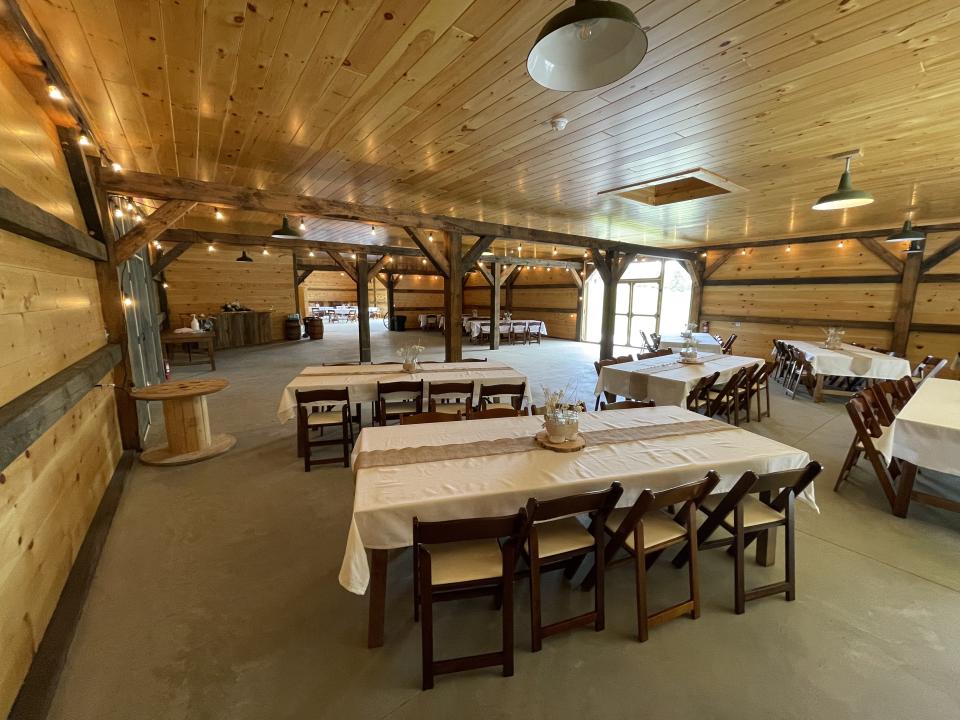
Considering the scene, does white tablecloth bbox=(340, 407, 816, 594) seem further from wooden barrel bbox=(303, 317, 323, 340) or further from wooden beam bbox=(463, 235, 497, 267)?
wooden barrel bbox=(303, 317, 323, 340)

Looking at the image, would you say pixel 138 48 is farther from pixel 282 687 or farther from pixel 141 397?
pixel 282 687

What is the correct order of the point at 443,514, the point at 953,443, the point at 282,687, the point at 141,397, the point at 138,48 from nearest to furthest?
1. the point at 282,687
2. the point at 443,514
3. the point at 138,48
4. the point at 953,443
5. the point at 141,397

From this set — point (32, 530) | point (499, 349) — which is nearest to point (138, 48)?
point (32, 530)

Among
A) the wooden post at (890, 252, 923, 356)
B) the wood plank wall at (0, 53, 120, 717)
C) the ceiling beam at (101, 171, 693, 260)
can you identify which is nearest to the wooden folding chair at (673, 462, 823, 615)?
the wood plank wall at (0, 53, 120, 717)

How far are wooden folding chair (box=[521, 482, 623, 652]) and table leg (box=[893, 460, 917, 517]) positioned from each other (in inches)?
97.6

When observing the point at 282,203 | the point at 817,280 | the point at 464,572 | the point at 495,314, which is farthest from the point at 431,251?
the point at 817,280

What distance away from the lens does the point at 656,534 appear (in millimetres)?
1852

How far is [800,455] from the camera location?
2094 mm

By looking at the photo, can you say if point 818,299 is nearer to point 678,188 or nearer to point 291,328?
point 678,188

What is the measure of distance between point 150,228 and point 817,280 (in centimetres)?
1058

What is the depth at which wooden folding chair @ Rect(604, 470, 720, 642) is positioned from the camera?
165 centimetres

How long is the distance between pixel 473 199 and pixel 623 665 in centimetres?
466

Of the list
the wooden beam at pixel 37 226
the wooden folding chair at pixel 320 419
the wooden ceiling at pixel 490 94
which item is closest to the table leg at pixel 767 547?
the wooden ceiling at pixel 490 94

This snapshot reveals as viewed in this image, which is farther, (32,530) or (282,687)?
(32,530)
